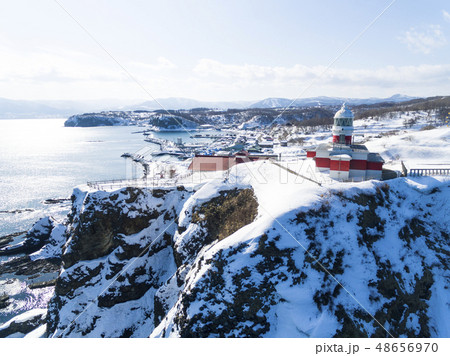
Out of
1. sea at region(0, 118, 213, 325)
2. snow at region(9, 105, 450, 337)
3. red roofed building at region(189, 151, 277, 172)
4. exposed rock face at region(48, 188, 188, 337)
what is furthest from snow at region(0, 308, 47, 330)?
red roofed building at region(189, 151, 277, 172)

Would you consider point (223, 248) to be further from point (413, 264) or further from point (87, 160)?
point (87, 160)

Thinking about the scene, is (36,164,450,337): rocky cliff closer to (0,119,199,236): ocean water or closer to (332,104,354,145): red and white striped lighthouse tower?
(332,104,354,145): red and white striped lighthouse tower

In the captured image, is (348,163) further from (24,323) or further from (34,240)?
(34,240)

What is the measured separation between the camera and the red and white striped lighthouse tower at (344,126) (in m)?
26.0

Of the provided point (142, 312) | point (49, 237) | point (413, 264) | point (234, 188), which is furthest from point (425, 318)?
point (49, 237)

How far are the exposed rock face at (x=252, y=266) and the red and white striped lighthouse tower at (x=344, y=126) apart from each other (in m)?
7.40

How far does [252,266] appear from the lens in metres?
14.3

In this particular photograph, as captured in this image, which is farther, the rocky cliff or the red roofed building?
the red roofed building

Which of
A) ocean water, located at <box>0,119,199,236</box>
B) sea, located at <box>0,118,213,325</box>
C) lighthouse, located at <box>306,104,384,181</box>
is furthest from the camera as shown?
ocean water, located at <box>0,119,199,236</box>

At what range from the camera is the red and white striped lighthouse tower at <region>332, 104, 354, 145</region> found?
25984 mm

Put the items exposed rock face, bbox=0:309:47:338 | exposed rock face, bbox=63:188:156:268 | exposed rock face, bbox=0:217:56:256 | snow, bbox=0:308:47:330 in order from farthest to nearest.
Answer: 1. exposed rock face, bbox=0:217:56:256
2. snow, bbox=0:308:47:330
3. exposed rock face, bbox=0:309:47:338
4. exposed rock face, bbox=63:188:156:268

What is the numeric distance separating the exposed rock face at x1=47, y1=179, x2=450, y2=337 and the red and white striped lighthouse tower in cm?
740

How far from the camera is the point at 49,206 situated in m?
49.3

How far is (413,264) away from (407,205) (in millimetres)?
5070
